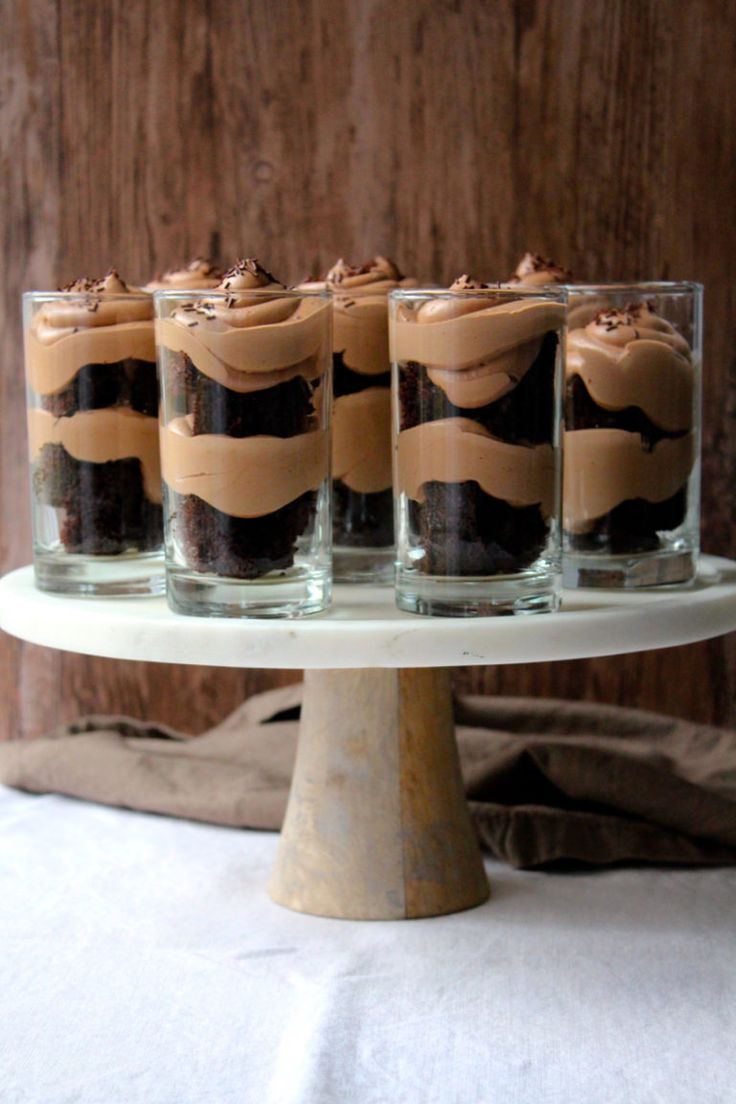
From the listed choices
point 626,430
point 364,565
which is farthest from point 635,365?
point 364,565

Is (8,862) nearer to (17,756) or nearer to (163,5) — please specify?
(17,756)

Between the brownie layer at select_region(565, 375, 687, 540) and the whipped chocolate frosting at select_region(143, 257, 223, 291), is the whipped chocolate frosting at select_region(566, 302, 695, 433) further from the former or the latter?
the whipped chocolate frosting at select_region(143, 257, 223, 291)

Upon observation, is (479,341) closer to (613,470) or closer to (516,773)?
(613,470)

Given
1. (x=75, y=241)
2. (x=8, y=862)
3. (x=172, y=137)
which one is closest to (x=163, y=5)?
(x=172, y=137)

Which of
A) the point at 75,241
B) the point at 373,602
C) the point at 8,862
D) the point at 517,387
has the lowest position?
the point at 8,862

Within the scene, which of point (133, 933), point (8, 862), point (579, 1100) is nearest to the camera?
point (579, 1100)

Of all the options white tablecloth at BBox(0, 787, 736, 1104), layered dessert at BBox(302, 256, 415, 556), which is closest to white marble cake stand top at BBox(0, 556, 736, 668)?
layered dessert at BBox(302, 256, 415, 556)

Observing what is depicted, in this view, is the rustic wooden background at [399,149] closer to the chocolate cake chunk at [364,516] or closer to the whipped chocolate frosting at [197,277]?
the whipped chocolate frosting at [197,277]
